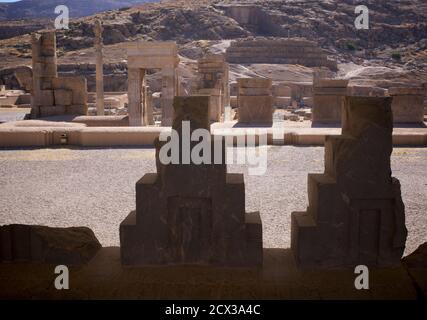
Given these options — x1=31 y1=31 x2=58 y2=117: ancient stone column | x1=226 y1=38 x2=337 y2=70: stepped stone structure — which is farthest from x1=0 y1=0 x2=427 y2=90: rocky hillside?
x1=31 y1=31 x2=58 y2=117: ancient stone column

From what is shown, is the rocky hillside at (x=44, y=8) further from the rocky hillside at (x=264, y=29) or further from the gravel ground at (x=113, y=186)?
the gravel ground at (x=113, y=186)

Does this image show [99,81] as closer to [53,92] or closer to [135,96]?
[53,92]

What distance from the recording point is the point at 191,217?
282 cm

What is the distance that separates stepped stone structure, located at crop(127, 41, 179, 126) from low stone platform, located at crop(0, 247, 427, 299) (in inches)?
471

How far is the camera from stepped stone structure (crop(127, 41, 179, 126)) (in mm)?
14648

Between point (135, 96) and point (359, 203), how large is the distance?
12735mm

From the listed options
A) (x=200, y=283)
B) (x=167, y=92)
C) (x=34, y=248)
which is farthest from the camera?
(x=167, y=92)

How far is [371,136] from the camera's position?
108 inches

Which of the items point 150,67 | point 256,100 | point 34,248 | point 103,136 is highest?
point 150,67

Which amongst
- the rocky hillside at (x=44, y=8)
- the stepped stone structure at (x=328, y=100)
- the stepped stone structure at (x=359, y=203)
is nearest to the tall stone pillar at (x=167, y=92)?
the stepped stone structure at (x=328, y=100)

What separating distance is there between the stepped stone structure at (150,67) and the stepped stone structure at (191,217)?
11.9m

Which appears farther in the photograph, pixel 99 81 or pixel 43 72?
pixel 99 81

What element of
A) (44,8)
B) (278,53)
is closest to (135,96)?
(278,53)

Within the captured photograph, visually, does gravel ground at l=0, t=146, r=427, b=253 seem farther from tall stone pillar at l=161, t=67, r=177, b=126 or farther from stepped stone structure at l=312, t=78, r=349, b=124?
tall stone pillar at l=161, t=67, r=177, b=126
